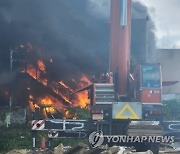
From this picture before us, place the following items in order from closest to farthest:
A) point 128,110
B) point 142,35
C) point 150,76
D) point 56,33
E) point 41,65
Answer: point 128,110, point 150,76, point 41,65, point 56,33, point 142,35

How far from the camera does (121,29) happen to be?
56.3ft

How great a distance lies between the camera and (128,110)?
13.5 metres

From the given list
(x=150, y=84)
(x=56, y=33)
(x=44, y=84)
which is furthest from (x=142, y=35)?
(x=150, y=84)

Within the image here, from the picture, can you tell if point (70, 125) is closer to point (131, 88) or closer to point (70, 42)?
point (131, 88)

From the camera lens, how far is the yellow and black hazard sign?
13.5 meters

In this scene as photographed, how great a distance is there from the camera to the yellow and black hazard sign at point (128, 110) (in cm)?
1349

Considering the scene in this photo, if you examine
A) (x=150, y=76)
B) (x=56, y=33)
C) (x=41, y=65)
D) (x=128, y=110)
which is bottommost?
(x=128, y=110)

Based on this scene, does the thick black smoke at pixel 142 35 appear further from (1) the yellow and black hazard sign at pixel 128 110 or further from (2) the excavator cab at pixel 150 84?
(1) the yellow and black hazard sign at pixel 128 110

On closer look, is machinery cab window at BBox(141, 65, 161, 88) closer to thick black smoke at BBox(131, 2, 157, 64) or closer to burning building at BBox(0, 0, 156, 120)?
thick black smoke at BBox(131, 2, 157, 64)

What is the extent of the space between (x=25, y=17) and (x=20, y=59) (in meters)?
3.06

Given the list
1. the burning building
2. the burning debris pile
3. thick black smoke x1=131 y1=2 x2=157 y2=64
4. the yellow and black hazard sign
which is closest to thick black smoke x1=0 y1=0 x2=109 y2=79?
the burning building

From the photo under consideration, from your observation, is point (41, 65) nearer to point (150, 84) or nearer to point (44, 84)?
Answer: point (44, 84)

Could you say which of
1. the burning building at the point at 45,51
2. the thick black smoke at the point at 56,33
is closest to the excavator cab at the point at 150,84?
the burning building at the point at 45,51

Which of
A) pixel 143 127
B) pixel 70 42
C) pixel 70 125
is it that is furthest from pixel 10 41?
pixel 143 127
